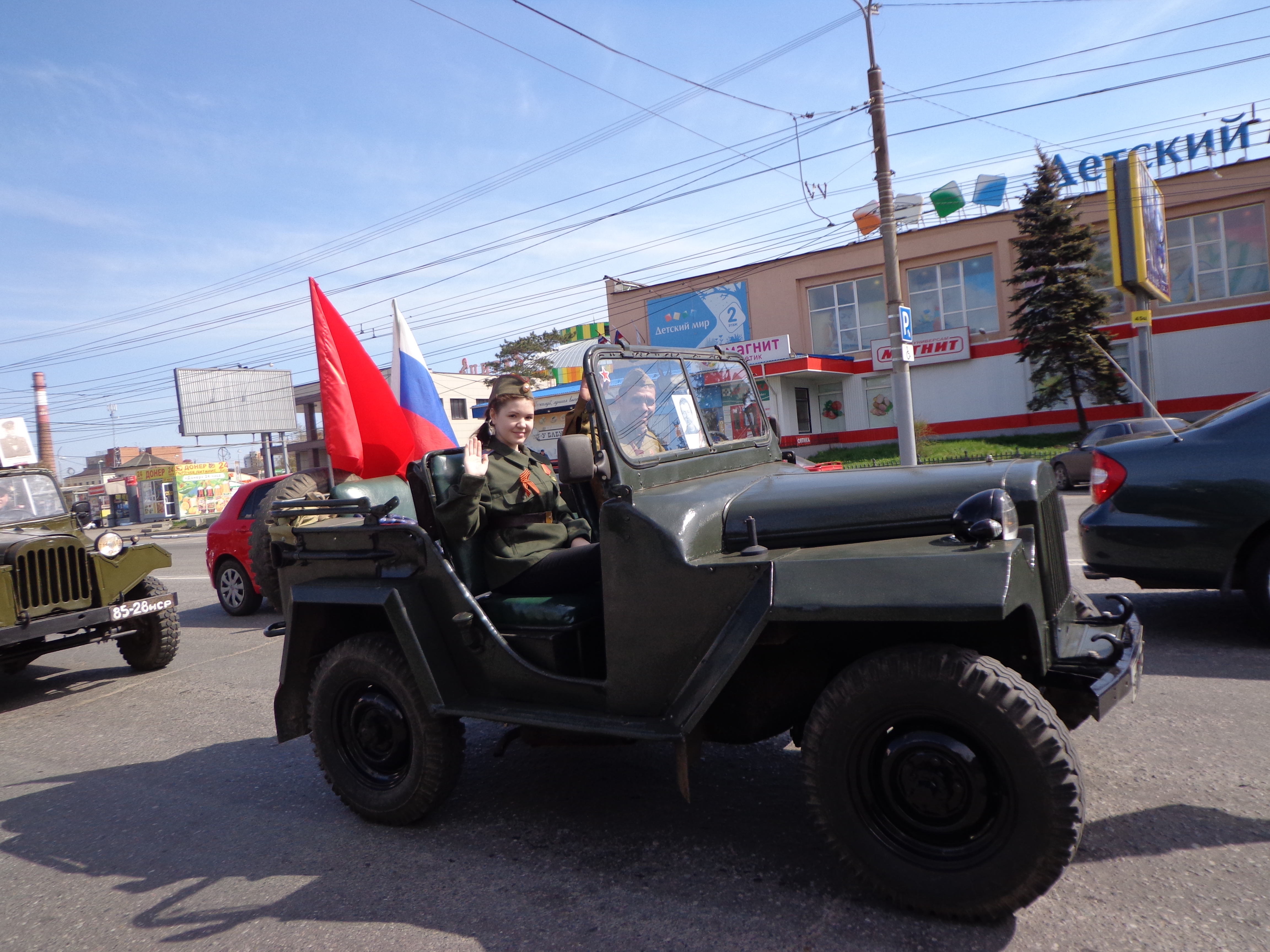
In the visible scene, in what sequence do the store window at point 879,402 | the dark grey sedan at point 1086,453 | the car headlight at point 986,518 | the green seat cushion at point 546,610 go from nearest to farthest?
the car headlight at point 986,518 → the green seat cushion at point 546,610 → the dark grey sedan at point 1086,453 → the store window at point 879,402

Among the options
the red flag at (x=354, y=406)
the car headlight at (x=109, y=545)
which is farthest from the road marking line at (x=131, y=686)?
the red flag at (x=354, y=406)

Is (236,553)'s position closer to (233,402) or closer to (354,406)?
(354,406)

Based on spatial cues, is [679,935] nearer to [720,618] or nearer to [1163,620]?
[720,618]

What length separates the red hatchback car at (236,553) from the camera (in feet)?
34.2

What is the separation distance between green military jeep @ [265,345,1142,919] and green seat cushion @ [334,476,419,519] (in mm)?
384

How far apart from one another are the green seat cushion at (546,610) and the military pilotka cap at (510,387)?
98cm

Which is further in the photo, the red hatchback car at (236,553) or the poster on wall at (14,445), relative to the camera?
the red hatchback car at (236,553)

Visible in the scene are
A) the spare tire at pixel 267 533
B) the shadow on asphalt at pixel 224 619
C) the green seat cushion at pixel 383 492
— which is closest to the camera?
the green seat cushion at pixel 383 492

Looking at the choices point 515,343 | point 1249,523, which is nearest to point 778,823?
point 1249,523

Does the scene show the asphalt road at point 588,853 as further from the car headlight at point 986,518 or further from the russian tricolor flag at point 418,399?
the russian tricolor flag at point 418,399

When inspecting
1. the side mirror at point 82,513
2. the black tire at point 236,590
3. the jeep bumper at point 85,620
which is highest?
the side mirror at point 82,513

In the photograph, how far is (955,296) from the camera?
3447 cm

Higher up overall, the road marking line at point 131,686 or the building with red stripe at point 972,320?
the building with red stripe at point 972,320

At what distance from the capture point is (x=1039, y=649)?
277 cm
